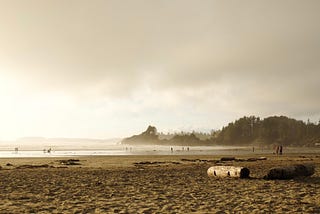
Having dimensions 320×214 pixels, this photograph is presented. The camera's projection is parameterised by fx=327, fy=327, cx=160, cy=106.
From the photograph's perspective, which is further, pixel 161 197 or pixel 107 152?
pixel 107 152

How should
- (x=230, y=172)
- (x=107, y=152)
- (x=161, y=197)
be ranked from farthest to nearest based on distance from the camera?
(x=107, y=152)
(x=230, y=172)
(x=161, y=197)

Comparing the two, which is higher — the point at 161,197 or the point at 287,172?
the point at 287,172

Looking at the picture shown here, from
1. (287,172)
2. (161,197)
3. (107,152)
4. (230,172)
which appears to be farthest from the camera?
(107,152)

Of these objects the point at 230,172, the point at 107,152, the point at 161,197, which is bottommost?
the point at 107,152

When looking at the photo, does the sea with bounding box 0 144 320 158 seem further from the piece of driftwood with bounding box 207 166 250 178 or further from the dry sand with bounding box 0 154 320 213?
the dry sand with bounding box 0 154 320 213

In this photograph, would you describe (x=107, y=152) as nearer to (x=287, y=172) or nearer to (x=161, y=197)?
(x=287, y=172)

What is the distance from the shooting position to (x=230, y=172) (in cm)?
2062

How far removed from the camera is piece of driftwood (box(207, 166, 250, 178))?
20328 mm

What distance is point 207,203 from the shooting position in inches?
487

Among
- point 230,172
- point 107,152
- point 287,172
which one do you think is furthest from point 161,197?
point 107,152

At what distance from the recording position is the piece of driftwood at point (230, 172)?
800 inches

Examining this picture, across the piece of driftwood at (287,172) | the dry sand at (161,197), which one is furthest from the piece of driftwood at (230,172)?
the dry sand at (161,197)

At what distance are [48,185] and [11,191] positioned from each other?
2.35m

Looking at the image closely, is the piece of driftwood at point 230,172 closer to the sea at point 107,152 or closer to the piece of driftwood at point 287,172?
the piece of driftwood at point 287,172
